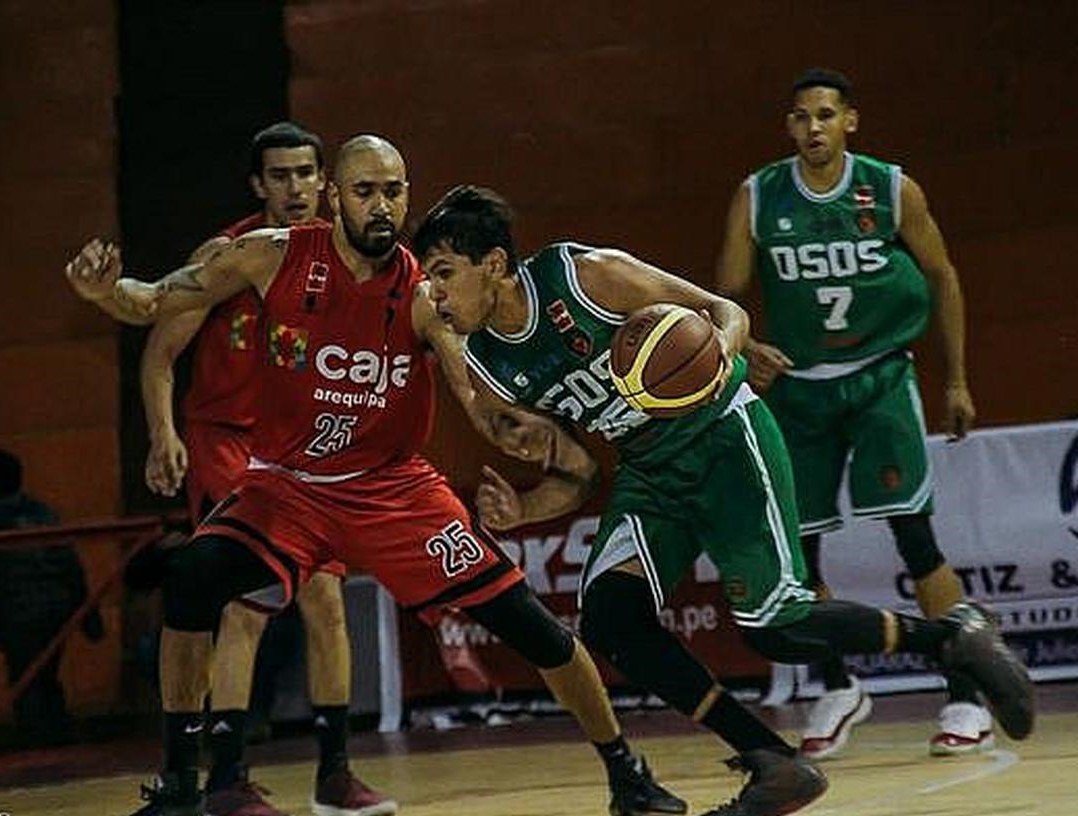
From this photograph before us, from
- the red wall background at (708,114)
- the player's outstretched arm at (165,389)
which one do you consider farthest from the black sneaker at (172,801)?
the red wall background at (708,114)

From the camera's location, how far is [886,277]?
808 centimetres

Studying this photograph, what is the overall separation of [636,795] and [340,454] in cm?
130

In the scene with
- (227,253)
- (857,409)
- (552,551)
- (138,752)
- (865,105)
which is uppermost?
(865,105)

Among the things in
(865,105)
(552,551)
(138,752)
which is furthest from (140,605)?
(865,105)

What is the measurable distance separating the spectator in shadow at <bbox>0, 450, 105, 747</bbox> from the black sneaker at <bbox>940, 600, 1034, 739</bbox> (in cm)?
533

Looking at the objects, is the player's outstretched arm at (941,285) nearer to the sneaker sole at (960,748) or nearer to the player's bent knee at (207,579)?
the sneaker sole at (960,748)

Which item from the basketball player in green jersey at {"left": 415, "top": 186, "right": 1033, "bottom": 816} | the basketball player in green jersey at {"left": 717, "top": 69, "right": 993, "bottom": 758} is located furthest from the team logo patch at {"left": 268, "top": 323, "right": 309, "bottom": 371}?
the basketball player in green jersey at {"left": 717, "top": 69, "right": 993, "bottom": 758}

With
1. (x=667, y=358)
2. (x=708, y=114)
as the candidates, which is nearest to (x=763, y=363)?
(x=667, y=358)

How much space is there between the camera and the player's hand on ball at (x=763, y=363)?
7371 mm

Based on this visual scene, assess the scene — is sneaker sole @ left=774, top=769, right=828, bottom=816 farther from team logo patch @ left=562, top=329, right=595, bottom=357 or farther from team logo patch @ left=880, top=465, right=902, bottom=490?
team logo patch @ left=880, top=465, right=902, bottom=490

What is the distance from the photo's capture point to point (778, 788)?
562 cm

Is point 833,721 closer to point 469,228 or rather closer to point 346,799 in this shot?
point 346,799

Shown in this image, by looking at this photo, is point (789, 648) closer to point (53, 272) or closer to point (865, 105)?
point (865, 105)

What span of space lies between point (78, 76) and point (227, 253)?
5.21 m
